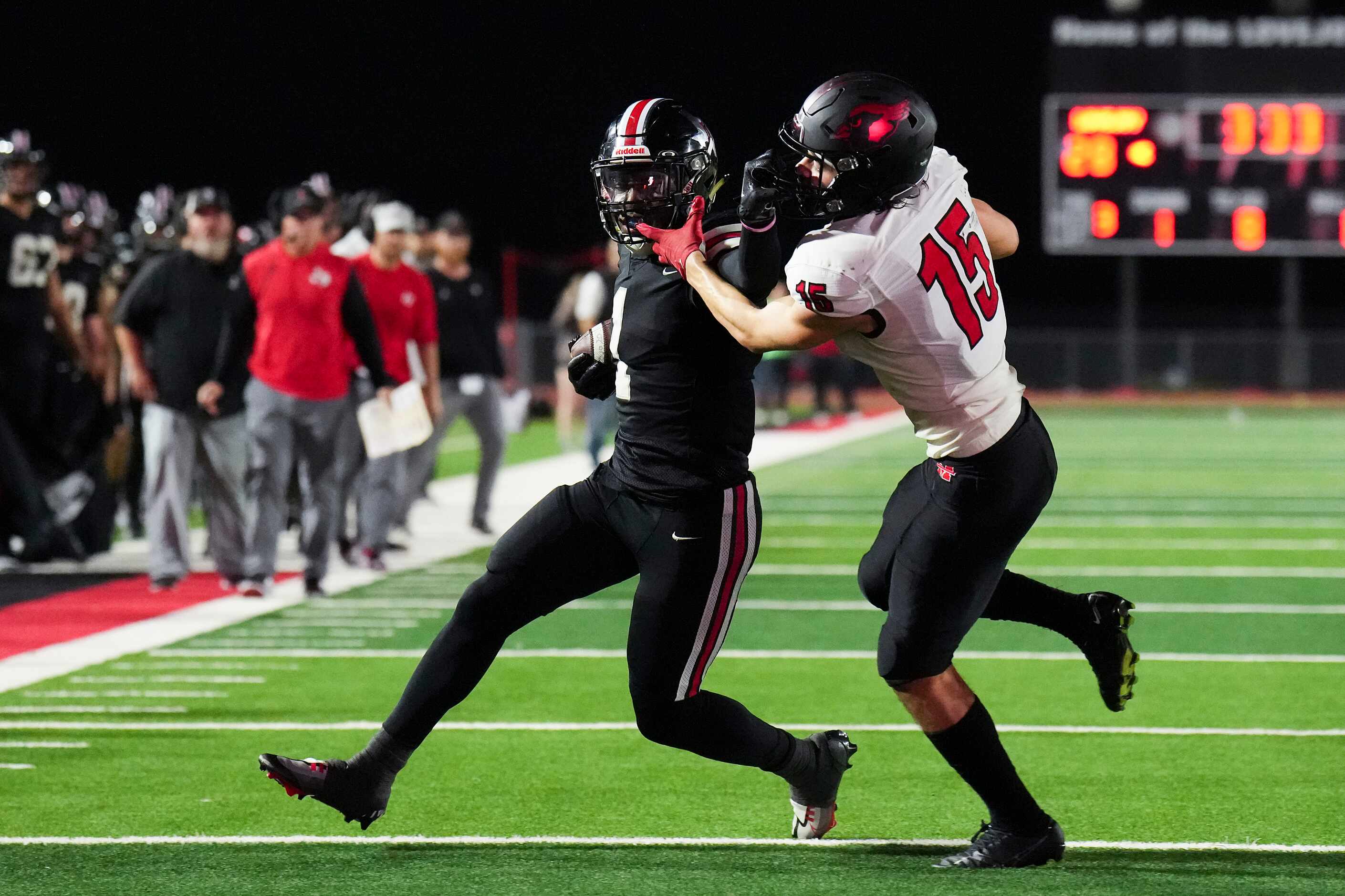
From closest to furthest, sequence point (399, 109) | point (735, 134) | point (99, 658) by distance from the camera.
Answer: point (99, 658)
point (399, 109)
point (735, 134)

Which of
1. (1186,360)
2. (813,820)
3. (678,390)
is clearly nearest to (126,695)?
A: (813,820)

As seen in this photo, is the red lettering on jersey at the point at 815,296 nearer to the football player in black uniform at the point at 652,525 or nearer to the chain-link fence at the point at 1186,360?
the football player in black uniform at the point at 652,525

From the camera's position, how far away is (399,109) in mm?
37500

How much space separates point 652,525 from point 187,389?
5.02 m

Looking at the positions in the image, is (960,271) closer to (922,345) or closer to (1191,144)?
(922,345)

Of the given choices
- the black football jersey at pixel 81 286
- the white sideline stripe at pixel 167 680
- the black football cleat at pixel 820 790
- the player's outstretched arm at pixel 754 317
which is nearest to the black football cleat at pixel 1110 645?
the black football cleat at pixel 820 790

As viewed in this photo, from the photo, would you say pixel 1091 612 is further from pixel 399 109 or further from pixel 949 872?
pixel 399 109

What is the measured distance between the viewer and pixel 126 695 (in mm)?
6461

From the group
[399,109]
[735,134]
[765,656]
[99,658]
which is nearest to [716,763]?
[765,656]

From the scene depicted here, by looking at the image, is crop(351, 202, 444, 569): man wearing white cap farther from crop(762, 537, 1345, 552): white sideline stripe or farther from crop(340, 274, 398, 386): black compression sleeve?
crop(762, 537, 1345, 552): white sideline stripe

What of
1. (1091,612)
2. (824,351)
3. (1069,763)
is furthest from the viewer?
(824,351)

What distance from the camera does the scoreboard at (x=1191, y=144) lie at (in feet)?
79.8

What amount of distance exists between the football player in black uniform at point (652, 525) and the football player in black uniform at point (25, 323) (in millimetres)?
5531

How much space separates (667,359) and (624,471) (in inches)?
10.7
